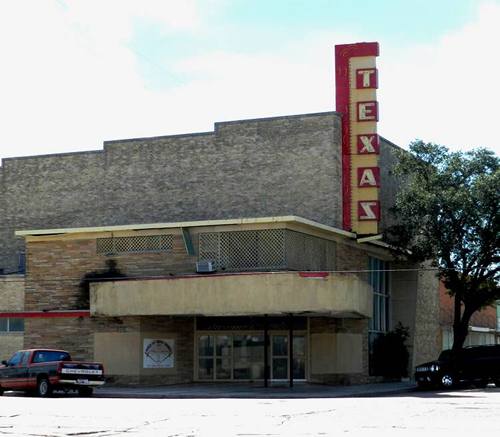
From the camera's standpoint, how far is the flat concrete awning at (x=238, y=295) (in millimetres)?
33594

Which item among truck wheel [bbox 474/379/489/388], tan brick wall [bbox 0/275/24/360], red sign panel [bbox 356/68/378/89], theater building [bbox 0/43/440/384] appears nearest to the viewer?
theater building [bbox 0/43/440/384]

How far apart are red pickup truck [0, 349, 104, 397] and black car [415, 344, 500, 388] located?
42.5 ft

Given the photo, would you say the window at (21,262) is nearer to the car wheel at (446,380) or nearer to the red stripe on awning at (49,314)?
the red stripe on awning at (49,314)

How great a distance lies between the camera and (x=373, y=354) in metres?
41.7

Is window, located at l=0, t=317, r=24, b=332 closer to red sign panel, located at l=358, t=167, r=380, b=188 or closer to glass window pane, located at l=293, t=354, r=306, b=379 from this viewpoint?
glass window pane, located at l=293, t=354, r=306, b=379

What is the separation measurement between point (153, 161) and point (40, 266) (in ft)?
25.4

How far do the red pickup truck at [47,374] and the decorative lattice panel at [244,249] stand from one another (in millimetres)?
8075

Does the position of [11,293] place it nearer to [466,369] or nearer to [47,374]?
[47,374]

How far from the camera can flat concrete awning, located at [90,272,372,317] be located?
3359 centimetres

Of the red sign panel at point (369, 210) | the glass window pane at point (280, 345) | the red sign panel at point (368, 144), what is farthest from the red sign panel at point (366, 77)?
the glass window pane at point (280, 345)

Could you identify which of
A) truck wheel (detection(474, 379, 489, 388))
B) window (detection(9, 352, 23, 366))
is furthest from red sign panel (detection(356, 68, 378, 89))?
window (detection(9, 352, 23, 366))

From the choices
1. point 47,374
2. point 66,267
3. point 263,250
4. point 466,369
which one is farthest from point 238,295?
point 466,369
